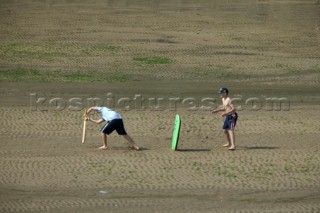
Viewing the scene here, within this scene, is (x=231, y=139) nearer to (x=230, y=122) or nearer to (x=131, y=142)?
(x=230, y=122)

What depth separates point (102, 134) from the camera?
822 inches

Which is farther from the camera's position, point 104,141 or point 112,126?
point 104,141

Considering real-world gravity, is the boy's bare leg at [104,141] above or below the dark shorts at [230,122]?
below

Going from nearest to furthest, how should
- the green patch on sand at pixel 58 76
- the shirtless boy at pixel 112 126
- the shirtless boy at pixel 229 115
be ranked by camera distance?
1. the shirtless boy at pixel 112 126
2. the shirtless boy at pixel 229 115
3. the green patch on sand at pixel 58 76

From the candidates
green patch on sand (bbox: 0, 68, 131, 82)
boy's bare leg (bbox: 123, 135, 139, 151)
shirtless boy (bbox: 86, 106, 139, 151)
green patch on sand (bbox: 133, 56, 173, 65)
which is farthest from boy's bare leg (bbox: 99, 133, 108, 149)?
green patch on sand (bbox: 133, 56, 173, 65)

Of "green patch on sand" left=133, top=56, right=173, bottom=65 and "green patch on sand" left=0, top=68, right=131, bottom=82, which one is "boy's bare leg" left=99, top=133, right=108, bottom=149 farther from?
"green patch on sand" left=133, top=56, right=173, bottom=65

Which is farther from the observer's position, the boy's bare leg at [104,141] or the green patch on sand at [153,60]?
the green patch on sand at [153,60]

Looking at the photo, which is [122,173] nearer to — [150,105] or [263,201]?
[263,201]

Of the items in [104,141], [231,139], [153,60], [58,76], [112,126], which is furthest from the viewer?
[153,60]

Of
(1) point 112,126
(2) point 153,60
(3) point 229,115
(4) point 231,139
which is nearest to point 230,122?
(3) point 229,115

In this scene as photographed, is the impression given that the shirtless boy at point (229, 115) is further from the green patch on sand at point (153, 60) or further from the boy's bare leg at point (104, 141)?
the green patch on sand at point (153, 60)

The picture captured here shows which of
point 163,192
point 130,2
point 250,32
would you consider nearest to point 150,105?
point 163,192

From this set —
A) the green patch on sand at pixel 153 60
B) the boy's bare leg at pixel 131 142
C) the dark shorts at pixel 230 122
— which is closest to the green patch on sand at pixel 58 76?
the green patch on sand at pixel 153 60

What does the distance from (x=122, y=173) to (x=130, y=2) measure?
2120 centimetres
